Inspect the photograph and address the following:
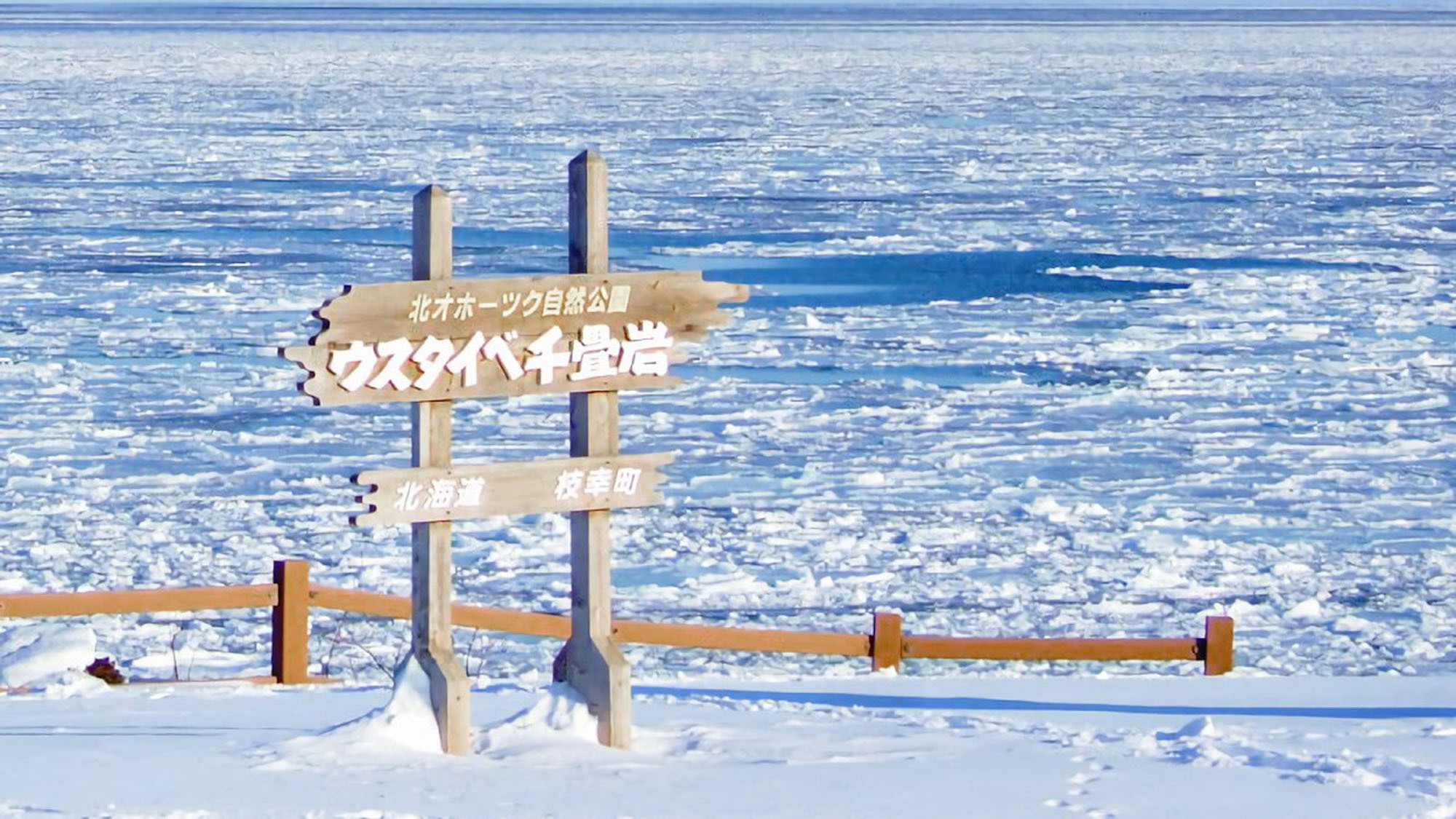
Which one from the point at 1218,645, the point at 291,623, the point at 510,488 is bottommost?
the point at 1218,645

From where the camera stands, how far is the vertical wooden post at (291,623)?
Result: 7336 mm

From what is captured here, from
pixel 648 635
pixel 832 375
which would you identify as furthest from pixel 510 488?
pixel 832 375

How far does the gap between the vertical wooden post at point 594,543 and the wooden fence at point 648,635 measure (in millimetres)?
1129

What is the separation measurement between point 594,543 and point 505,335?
0.64 metres

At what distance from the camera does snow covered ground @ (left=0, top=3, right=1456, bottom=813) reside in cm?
877

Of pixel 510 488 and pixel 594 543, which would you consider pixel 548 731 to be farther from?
pixel 510 488

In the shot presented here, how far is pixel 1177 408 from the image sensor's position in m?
13.6

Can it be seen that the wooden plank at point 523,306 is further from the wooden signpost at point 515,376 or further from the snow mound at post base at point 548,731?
the snow mound at post base at point 548,731

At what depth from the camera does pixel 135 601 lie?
287 inches

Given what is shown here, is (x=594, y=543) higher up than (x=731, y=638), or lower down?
higher up

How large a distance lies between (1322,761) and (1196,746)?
35 cm

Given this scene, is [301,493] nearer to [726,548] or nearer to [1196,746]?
[726,548]

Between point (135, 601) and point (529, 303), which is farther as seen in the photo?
point (135, 601)

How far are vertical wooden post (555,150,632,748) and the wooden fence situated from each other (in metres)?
1.13
